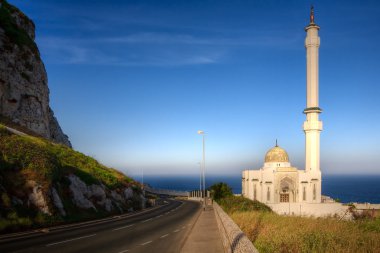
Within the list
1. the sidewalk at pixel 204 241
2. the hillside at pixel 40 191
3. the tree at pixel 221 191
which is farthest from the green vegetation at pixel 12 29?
the sidewalk at pixel 204 241

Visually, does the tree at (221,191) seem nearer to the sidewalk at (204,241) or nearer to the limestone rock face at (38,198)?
the sidewalk at (204,241)

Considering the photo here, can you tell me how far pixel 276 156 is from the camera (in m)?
65.9

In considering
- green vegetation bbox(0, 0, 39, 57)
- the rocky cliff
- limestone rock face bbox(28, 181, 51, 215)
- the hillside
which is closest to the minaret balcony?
the hillside

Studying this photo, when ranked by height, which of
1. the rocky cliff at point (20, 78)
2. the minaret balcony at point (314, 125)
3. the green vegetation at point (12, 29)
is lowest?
the minaret balcony at point (314, 125)

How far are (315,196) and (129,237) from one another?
170 ft

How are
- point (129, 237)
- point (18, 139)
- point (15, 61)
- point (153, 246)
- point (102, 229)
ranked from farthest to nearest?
point (15, 61) < point (18, 139) < point (102, 229) < point (129, 237) < point (153, 246)

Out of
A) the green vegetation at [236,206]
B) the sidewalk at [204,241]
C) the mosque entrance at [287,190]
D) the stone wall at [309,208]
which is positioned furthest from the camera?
the mosque entrance at [287,190]

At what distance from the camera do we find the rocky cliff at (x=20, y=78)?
42.8 metres

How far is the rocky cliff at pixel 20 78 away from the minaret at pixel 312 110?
4532cm

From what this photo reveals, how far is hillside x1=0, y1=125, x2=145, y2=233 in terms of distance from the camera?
19723mm

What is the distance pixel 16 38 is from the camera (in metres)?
46.6

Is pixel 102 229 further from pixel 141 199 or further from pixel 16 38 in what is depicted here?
pixel 16 38

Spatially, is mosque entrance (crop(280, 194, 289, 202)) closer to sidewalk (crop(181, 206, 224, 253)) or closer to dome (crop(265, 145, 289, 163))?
dome (crop(265, 145, 289, 163))

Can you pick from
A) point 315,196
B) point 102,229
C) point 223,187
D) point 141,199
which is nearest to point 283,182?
point 315,196
